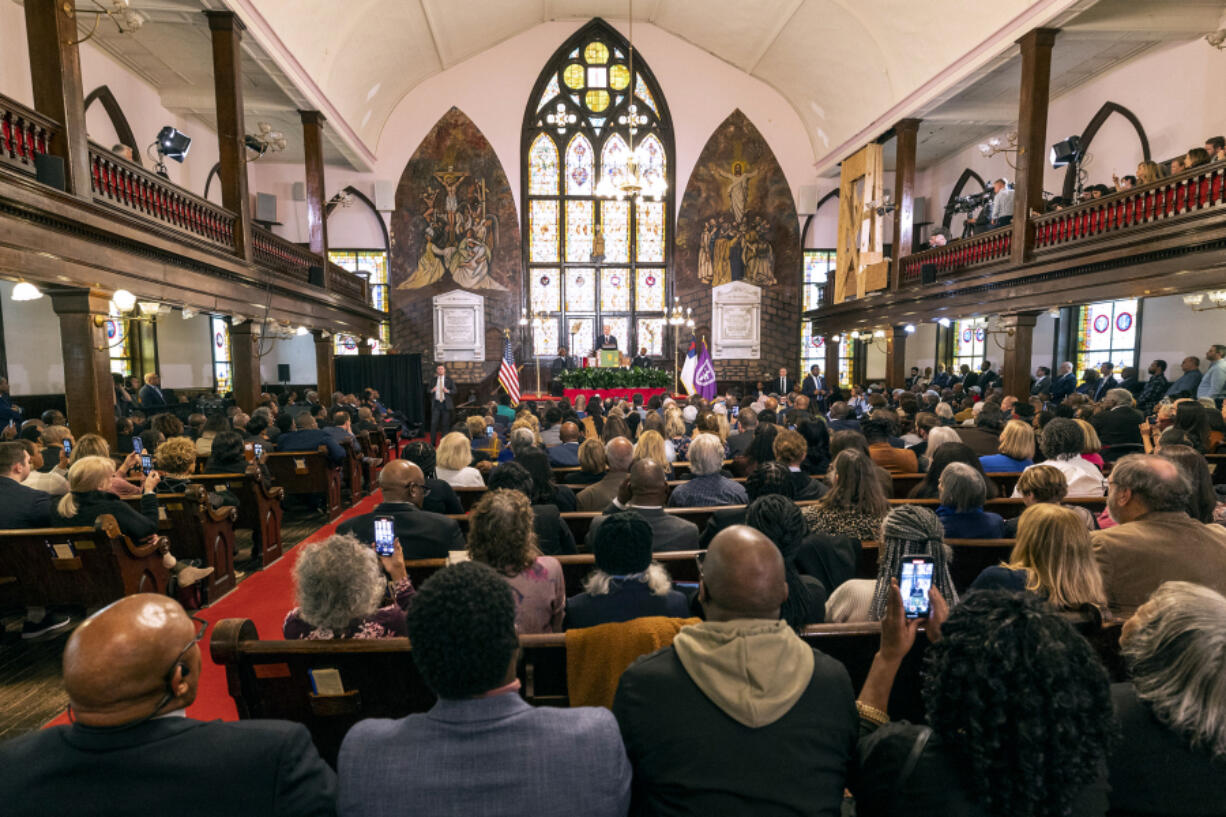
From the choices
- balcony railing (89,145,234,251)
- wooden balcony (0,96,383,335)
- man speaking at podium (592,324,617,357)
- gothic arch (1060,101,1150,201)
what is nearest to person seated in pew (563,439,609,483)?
wooden balcony (0,96,383,335)

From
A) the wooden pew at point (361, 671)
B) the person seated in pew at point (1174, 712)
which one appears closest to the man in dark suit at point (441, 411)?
the wooden pew at point (361, 671)

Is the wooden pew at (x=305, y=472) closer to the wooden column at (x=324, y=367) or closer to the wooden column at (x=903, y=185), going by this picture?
the wooden column at (x=324, y=367)

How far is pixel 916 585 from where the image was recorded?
182 cm

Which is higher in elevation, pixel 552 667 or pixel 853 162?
pixel 853 162

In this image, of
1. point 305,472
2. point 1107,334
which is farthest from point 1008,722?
point 1107,334

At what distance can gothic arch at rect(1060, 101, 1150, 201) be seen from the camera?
1167 cm

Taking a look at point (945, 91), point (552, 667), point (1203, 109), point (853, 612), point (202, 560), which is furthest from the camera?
point (945, 91)

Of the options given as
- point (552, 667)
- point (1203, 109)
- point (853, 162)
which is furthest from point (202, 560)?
point (853, 162)

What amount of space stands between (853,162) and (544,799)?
17589 millimetres

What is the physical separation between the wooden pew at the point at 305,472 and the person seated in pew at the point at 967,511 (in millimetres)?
6060

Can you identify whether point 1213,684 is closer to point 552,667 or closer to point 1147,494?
point 1147,494

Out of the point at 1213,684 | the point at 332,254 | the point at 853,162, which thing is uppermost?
the point at 853,162

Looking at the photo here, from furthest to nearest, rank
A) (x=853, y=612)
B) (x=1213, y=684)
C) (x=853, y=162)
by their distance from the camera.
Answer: (x=853, y=162), (x=853, y=612), (x=1213, y=684)

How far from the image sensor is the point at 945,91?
12305mm
